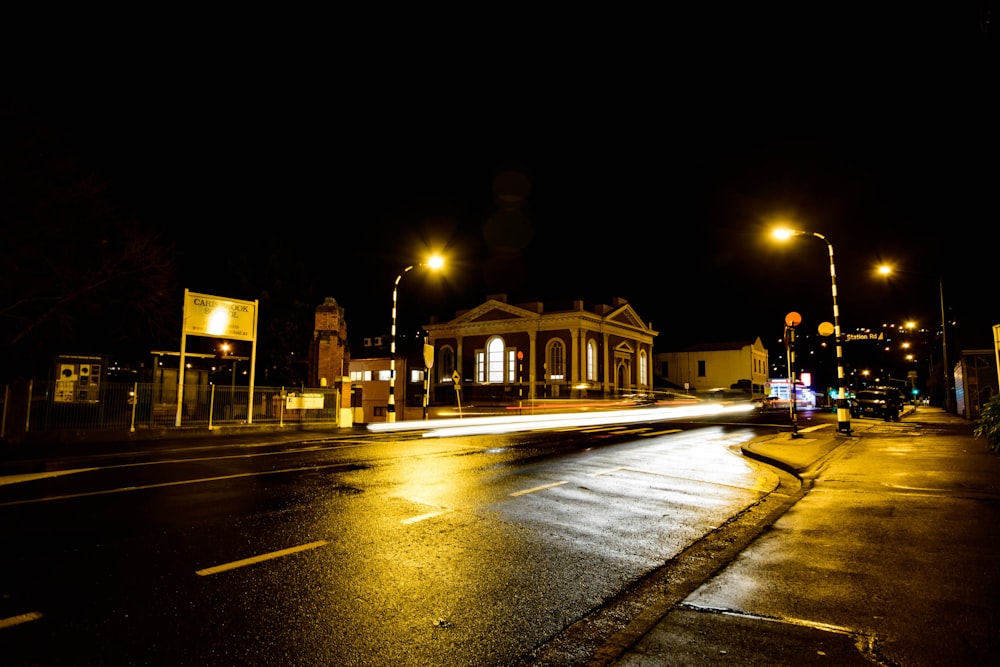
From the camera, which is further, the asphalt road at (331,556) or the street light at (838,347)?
the street light at (838,347)

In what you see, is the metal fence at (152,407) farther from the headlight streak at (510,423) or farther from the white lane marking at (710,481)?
the white lane marking at (710,481)

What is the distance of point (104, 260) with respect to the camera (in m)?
21.0

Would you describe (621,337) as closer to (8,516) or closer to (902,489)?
(902,489)

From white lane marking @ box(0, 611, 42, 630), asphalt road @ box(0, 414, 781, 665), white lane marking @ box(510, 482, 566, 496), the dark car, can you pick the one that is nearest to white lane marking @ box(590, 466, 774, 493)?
asphalt road @ box(0, 414, 781, 665)

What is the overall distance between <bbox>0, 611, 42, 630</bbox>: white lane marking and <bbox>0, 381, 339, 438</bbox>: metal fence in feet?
55.5

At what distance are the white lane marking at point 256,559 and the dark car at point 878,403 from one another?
105 feet

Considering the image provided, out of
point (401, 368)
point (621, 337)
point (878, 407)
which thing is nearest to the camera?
point (878, 407)

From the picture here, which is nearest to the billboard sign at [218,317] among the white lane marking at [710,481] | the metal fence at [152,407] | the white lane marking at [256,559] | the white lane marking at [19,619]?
the metal fence at [152,407]

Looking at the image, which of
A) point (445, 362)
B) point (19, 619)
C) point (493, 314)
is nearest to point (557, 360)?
point (493, 314)

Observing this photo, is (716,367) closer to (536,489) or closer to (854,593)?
(536,489)

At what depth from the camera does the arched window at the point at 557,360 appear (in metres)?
56.6

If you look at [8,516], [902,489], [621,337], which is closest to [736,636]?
[902,489]

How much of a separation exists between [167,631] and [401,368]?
→ 30922 mm

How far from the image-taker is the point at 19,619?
4023mm
